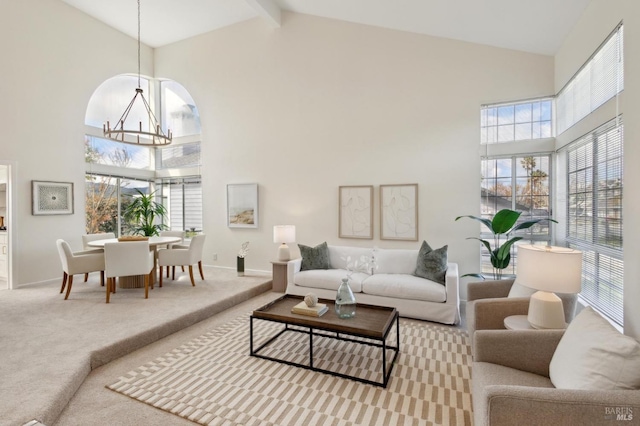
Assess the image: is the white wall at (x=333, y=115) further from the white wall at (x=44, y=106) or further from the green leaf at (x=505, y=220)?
the white wall at (x=44, y=106)

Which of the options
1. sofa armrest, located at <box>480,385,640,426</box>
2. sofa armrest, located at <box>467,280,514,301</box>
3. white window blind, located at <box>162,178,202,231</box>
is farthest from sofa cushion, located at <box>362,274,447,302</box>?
white window blind, located at <box>162,178,202,231</box>

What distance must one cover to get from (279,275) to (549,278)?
3.84m

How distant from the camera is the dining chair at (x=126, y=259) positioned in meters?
4.09

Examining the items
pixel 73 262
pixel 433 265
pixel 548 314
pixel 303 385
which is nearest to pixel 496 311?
pixel 548 314

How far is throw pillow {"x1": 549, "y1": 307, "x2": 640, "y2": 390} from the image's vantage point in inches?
54.6

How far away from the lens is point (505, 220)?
3.73 metres

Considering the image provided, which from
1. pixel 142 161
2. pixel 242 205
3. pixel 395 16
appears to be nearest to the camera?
pixel 395 16

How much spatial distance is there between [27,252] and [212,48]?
489 centimetres

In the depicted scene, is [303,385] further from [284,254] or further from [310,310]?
[284,254]

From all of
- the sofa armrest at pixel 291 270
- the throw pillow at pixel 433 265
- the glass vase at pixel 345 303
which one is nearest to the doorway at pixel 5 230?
the sofa armrest at pixel 291 270

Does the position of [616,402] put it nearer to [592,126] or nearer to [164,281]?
[592,126]

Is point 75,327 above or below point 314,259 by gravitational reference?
below

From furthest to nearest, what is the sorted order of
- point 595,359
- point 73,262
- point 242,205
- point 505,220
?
point 242,205, point 73,262, point 505,220, point 595,359

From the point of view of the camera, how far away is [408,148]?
189 inches
